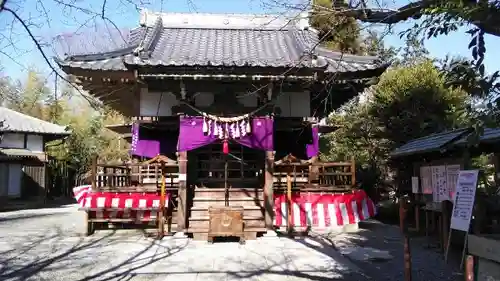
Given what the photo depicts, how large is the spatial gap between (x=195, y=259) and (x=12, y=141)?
82.7 ft

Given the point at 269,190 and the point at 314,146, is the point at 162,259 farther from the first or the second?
the point at 314,146

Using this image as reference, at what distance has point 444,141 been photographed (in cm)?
1030

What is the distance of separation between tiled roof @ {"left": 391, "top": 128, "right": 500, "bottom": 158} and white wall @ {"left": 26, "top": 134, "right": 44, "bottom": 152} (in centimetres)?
2527

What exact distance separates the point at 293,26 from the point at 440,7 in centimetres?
1125

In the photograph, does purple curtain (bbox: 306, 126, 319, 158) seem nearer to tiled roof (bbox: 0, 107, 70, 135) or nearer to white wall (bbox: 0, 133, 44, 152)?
tiled roof (bbox: 0, 107, 70, 135)

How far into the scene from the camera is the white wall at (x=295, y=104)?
43.2 feet

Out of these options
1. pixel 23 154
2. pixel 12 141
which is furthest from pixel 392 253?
pixel 12 141

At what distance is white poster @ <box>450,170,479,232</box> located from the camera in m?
6.36

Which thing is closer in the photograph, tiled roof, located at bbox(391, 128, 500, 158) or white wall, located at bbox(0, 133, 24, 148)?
tiled roof, located at bbox(391, 128, 500, 158)

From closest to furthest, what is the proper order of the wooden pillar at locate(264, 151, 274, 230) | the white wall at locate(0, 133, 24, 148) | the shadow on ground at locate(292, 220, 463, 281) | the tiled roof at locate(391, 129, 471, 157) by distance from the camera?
the shadow on ground at locate(292, 220, 463, 281), the tiled roof at locate(391, 129, 471, 157), the wooden pillar at locate(264, 151, 274, 230), the white wall at locate(0, 133, 24, 148)

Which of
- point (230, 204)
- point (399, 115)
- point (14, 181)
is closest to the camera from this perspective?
point (230, 204)

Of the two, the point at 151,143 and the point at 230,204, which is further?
the point at 151,143

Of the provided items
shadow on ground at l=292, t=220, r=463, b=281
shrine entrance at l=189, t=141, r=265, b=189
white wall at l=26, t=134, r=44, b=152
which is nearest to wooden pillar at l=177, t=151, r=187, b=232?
shrine entrance at l=189, t=141, r=265, b=189

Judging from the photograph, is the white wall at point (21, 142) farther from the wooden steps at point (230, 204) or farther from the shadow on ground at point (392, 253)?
the shadow on ground at point (392, 253)
